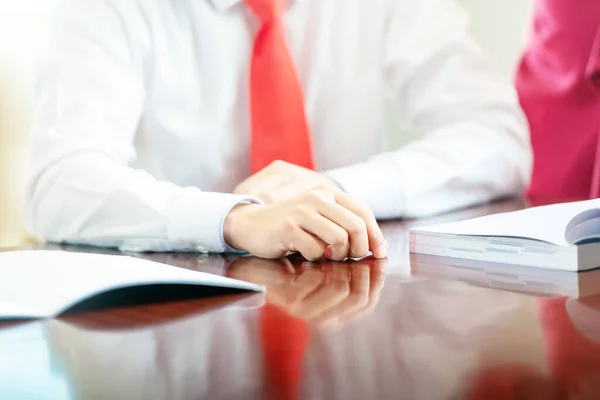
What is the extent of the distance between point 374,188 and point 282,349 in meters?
0.67

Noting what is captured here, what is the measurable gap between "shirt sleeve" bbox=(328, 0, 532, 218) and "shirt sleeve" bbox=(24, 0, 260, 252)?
0.28 metres

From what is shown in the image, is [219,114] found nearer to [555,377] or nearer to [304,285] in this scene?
[304,285]

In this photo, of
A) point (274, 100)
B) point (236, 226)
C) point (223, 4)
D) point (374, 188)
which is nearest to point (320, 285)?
point (236, 226)

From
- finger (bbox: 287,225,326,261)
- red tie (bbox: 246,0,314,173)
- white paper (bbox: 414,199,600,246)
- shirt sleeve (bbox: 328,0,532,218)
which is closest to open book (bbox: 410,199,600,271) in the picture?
white paper (bbox: 414,199,600,246)

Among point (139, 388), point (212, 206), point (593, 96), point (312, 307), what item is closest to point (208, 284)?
point (312, 307)

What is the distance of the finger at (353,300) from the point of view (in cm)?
48

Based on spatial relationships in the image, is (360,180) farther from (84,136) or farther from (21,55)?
(21,55)

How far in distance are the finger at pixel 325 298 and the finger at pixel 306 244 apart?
0.17ft

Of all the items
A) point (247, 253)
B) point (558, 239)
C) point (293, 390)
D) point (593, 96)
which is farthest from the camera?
point (593, 96)

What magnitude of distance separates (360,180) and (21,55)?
0.87m

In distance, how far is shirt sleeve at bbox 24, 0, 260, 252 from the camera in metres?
0.86

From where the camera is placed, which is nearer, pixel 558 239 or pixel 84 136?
pixel 558 239

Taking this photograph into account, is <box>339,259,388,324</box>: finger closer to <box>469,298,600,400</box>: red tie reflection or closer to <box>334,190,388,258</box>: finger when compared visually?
<box>334,190,388,258</box>: finger

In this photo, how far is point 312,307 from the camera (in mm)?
517
